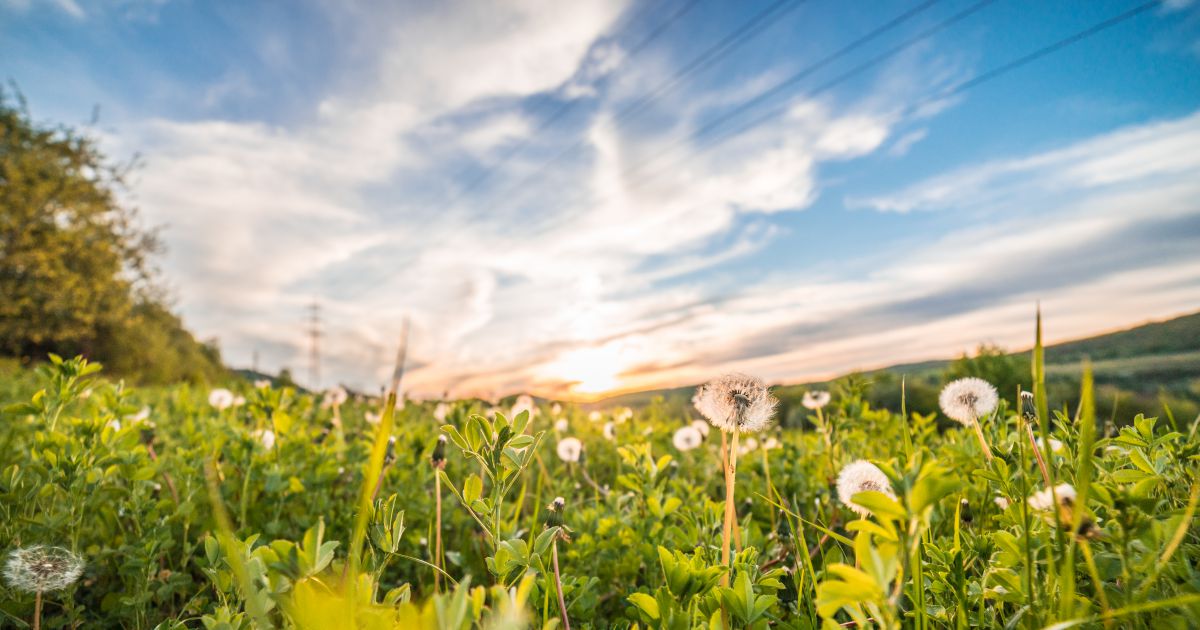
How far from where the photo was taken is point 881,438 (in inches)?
130

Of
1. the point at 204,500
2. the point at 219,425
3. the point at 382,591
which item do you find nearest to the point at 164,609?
the point at 204,500

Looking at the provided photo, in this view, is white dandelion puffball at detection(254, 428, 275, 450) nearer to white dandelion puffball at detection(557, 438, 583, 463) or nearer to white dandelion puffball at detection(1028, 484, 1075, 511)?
white dandelion puffball at detection(557, 438, 583, 463)

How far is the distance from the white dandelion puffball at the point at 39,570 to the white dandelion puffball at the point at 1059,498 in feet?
8.14

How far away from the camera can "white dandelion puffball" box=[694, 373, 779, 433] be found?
5.42ft

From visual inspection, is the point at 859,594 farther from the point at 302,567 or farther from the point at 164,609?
the point at 164,609

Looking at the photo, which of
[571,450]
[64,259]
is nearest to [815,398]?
[571,450]

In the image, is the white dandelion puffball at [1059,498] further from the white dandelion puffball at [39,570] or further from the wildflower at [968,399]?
the white dandelion puffball at [39,570]

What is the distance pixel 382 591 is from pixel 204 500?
108 centimetres

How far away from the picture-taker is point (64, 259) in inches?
1195

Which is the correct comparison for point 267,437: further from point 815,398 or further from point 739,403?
point 815,398

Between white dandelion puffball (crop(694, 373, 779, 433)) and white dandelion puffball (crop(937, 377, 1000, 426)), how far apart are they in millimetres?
984

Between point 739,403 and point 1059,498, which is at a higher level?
point 739,403

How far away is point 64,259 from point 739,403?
133 feet

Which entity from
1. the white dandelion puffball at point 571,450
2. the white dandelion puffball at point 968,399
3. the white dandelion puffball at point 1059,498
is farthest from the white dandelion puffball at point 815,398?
the white dandelion puffball at point 1059,498
